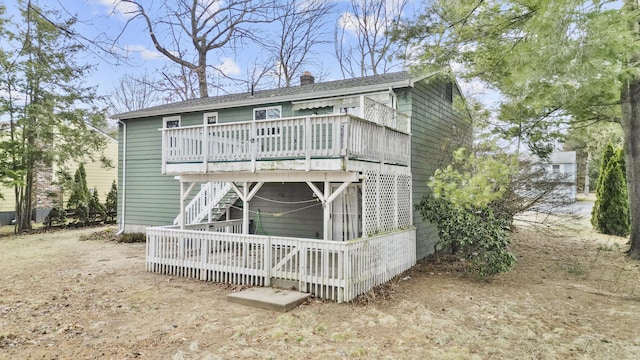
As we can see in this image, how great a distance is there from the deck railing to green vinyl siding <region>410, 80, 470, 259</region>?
0.94 m

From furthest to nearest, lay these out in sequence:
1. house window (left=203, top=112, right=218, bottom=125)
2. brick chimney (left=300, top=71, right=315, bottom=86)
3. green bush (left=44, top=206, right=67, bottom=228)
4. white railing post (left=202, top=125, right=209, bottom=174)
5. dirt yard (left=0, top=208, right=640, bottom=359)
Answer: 1. green bush (left=44, top=206, right=67, bottom=228)
2. brick chimney (left=300, top=71, right=315, bottom=86)
3. house window (left=203, top=112, right=218, bottom=125)
4. white railing post (left=202, top=125, right=209, bottom=174)
5. dirt yard (left=0, top=208, right=640, bottom=359)

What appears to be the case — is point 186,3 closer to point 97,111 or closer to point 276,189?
point 97,111

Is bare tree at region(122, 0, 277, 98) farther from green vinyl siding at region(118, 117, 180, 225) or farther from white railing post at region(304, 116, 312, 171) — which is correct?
white railing post at region(304, 116, 312, 171)

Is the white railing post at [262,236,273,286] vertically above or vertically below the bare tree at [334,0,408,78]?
below

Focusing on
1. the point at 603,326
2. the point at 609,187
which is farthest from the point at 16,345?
the point at 609,187

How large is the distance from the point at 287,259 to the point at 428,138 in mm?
6207

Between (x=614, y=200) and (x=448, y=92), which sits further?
(x=614, y=200)

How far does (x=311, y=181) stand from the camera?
816 cm

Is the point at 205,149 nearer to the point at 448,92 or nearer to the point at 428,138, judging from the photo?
the point at 428,138

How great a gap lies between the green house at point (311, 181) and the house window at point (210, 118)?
0.13ft

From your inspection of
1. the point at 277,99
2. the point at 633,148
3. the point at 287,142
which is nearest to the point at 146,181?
the point at 277,99

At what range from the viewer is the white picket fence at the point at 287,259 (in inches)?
272

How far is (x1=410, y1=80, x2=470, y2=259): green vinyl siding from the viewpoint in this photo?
10.4 meters

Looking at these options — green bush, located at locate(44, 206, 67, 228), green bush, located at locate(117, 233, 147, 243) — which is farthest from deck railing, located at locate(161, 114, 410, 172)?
green bush, located at locate(44, 206, 67, 228)
